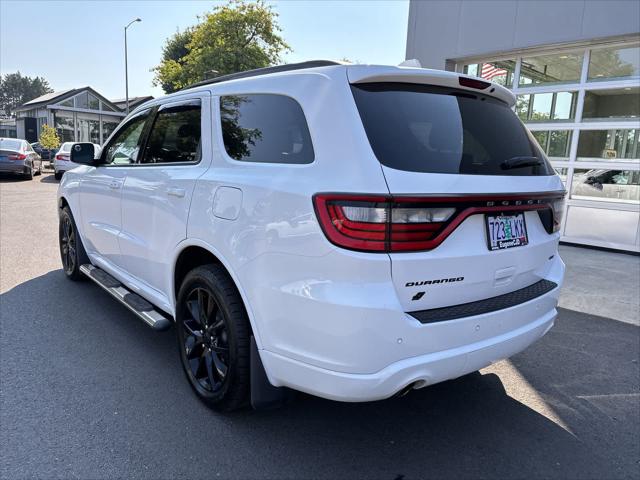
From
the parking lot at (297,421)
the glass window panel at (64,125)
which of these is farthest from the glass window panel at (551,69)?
the glass window panel at (64,125)

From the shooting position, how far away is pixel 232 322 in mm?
2514

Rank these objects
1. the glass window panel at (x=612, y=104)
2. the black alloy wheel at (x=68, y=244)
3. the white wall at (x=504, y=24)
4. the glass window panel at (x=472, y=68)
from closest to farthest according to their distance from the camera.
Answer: the black alloy wheel at (x=68, y=244), the white wall at (x=504, y=24), the glass window panel at (x=612, y=104), the glass window panel at (x=472, y=68)

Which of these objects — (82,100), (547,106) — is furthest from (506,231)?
(82,100)

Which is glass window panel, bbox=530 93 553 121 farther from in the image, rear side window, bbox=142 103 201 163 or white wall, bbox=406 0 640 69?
rear side window, bbox=142 103 201 163

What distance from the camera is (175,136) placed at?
3.35 meters

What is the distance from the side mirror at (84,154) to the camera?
4367mm

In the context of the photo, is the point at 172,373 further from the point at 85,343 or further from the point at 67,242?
the point at 67,242

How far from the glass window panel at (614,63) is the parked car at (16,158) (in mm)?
17444

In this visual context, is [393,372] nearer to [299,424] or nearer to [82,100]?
[299,424]

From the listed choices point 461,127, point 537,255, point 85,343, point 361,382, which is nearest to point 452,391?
point 537,255

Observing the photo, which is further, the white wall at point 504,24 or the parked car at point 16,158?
the parked car at point 16,158

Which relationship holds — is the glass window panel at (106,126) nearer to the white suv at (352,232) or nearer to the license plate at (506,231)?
the white suv at (352,232)

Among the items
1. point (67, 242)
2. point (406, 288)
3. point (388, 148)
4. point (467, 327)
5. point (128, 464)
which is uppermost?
point (388, 148)

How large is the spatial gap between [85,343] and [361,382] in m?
Answer: 2.67
